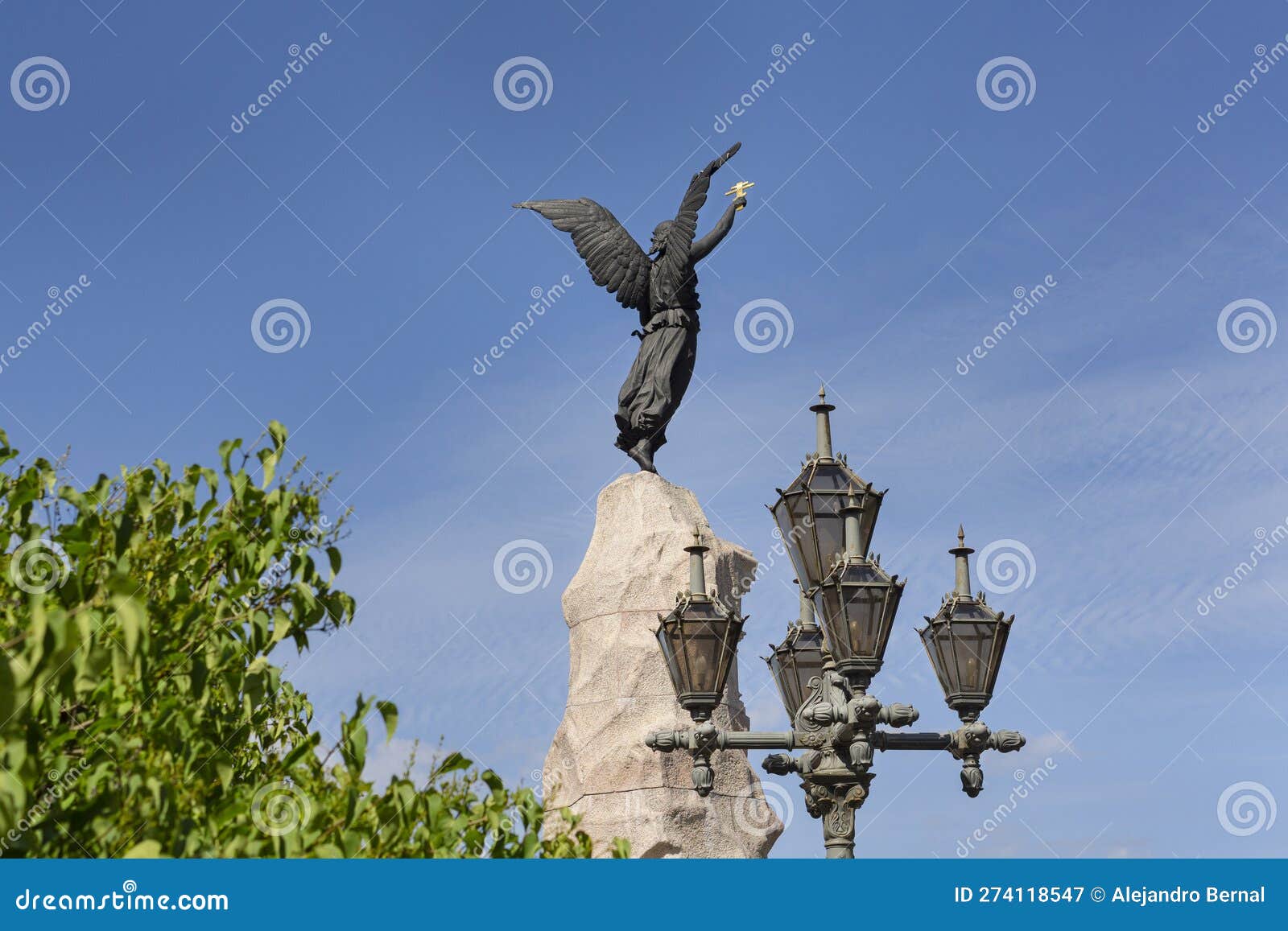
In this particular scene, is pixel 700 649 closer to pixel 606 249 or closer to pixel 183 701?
pixel 183 701

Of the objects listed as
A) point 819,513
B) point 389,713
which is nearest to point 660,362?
point 819,513

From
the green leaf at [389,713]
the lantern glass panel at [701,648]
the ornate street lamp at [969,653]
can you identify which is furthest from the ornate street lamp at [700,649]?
the green leaf at [389,713]

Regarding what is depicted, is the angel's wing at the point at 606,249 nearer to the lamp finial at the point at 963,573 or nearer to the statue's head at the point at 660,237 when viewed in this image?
the statue's head at the point at 660,237

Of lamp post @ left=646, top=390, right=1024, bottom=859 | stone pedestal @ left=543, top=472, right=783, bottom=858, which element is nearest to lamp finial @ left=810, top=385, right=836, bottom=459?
lamp post @ left=646, top=390, right=1024, bottom=859

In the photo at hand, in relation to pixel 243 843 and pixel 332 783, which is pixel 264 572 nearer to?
pixel 332 783

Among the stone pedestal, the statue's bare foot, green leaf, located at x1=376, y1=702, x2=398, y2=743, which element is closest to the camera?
green leaf, located at x1=376, y1=702, x2=398, y2=743

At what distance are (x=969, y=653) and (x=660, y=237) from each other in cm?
830

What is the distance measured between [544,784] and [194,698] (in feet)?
32.5

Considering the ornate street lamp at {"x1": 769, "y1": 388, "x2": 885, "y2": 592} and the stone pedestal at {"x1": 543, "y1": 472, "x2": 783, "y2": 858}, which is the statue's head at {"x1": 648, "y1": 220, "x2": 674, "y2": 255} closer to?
the stone pedestal at {"x1": 543, "y1": 472, "x2": 783, "y2": 858}

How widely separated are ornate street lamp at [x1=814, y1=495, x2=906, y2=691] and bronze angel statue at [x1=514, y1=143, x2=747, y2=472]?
7.59 meters

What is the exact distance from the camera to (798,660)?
10922 mm

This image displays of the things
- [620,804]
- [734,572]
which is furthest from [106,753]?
[734,572]

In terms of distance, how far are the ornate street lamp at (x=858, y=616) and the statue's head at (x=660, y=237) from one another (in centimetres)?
823

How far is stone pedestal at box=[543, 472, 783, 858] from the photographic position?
46.4 feet
